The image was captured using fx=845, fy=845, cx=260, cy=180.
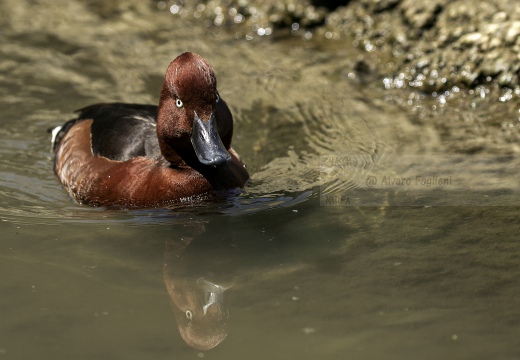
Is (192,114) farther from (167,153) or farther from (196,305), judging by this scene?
(196,305)

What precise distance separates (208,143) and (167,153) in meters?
0.44

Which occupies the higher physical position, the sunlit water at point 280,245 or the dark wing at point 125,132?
the dark wing at point 125,132

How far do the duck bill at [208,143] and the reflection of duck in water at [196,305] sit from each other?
2.46 ft

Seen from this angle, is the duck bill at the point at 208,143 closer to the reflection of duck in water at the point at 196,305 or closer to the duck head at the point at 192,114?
the duck head at the point at 192,114

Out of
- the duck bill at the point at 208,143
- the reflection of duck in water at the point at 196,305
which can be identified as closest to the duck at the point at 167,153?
the duck bill at the point at 208,143

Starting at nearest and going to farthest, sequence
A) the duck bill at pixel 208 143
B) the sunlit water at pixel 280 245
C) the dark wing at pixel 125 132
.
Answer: the sunlit water at pixel 280 245 → the duck bill at pixel 208 143 → the dark wing at pixel 125 132

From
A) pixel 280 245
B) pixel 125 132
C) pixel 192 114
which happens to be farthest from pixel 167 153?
pixel 280 245

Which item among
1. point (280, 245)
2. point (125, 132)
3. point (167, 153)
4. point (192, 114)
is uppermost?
point (192, 114)

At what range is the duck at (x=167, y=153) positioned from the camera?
5641mm

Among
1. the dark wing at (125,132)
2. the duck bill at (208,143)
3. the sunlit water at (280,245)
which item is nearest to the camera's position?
the sunlit water at (280,245)

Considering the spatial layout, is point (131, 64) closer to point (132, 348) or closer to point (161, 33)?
point (161, 33)

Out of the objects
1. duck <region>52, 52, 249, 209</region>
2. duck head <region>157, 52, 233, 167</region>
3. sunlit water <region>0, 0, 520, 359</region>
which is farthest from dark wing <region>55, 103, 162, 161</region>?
sunlit water <region>0, 0, 520, 359</region>

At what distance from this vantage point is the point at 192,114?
5.69m

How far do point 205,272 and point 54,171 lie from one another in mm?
2579
